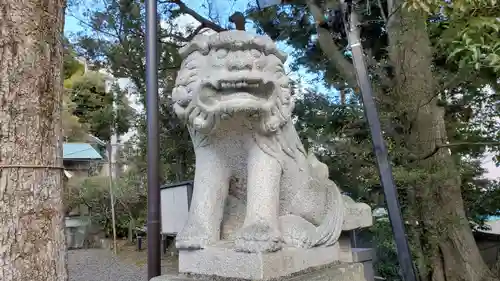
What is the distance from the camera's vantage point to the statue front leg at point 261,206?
1561 millimetres

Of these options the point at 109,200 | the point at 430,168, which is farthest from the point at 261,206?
the point at 109,200

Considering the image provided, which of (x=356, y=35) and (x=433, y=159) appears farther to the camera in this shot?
(x=433, y=159)

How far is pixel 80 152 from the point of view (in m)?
9.70

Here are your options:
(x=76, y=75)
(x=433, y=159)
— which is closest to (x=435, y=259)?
(x=433, y=159)

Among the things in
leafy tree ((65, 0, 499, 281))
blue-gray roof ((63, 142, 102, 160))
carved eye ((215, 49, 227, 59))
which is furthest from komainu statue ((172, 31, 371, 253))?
blue-gray roof ((63, 142, 102, 160))

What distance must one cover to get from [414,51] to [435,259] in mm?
1867

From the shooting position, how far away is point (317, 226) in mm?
1935

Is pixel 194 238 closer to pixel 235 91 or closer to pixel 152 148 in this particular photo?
pixel 235 91

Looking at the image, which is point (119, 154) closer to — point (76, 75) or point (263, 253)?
point (76, 75)

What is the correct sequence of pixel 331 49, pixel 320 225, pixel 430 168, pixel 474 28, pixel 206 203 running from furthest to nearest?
pixel 331 49 → pixel 430 168 → pixel 474 28 → pixel 320 225 → pixel 206 203

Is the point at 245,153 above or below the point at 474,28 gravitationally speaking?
below

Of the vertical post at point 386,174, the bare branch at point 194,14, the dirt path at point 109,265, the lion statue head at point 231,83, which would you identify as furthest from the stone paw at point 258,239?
the bare branch at point 194,14

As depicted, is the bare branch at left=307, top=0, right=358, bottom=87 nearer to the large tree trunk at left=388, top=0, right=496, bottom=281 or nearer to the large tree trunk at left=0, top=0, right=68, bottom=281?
the large tree trunk at left=388, top=0, right=496, bottom=281

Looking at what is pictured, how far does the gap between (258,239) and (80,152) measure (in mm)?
9036
